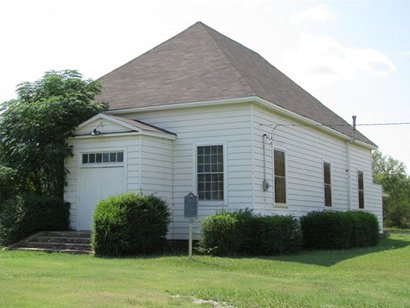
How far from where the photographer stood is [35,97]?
19922 millimetres

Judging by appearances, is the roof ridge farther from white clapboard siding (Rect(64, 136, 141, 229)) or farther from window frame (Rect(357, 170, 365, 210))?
window frame (Rect(357, 170, 365, 210))

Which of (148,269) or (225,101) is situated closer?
(148,269)

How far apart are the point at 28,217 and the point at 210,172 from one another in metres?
5.77

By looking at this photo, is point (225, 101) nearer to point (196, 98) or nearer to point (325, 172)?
point (196, 98)

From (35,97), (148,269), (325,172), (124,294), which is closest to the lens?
(124,294)

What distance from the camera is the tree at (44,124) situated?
60.7 ft

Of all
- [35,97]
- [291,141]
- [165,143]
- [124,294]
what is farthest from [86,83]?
[124,294]

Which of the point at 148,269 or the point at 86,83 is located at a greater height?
the point at 86,83

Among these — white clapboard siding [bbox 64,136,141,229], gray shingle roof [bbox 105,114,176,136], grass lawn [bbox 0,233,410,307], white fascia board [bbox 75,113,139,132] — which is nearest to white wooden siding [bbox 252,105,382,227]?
gray shingle roof [bbox 105,114,176,136]

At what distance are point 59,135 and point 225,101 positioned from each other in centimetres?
549

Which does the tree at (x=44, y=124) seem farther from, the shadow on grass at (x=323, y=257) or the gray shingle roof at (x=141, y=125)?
the shadow on grass at (x=323, y=257)

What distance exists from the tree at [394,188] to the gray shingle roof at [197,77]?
38.6m

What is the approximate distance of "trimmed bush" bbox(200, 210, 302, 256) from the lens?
51.3ft

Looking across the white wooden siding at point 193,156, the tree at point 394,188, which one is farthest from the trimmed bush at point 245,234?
the tree at point 394,188
